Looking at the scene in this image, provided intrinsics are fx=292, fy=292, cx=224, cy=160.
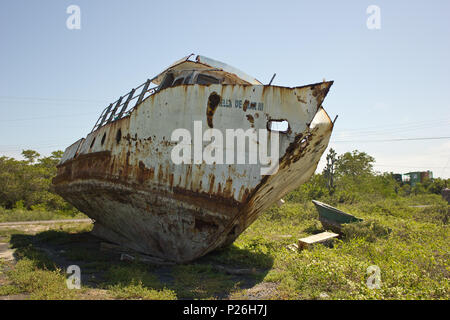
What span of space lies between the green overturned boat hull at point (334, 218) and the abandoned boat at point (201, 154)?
438 cm

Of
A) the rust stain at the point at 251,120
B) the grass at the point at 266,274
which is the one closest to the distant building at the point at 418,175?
the grass at the point at 266,274

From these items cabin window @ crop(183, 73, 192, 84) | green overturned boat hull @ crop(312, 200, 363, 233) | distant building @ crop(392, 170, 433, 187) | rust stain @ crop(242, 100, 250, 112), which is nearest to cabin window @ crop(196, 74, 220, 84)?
cabin window @ crop(183, 73, 192, 84)

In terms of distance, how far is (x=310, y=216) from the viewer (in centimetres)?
1479

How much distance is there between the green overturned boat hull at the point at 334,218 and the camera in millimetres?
10128

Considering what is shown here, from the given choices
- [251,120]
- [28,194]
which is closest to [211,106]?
[251,120]

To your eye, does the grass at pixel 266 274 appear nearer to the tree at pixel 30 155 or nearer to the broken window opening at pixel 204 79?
the broken window opening at pixel 204 79

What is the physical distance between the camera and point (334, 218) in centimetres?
1052

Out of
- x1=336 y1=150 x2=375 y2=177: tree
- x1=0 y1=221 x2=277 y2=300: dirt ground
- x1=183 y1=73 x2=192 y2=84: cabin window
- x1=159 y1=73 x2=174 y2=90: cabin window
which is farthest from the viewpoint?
x1=336 y1=150 x2=375 y2=177: tree

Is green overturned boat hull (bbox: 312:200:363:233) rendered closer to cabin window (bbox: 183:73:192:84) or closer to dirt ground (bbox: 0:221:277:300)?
dirt ground (bbox: 0:221:277:300)

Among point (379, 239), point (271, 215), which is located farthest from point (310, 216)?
point (379, 239)

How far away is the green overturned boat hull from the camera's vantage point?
10.1m

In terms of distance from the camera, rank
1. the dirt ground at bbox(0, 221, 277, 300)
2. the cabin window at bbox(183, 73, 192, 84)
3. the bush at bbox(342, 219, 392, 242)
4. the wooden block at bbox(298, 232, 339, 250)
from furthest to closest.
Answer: the bush at bbox(342, 219, 392, 242), the wooden block at bbox(298, 232, 339, 250), the cabin window at bbox(183, 73, 192, 84), the dirt ground at bbox(0, 221, 277, 300)

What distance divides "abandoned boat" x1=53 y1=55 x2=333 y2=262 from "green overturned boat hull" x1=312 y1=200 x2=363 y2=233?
14.4 ft

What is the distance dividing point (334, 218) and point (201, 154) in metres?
7.02
